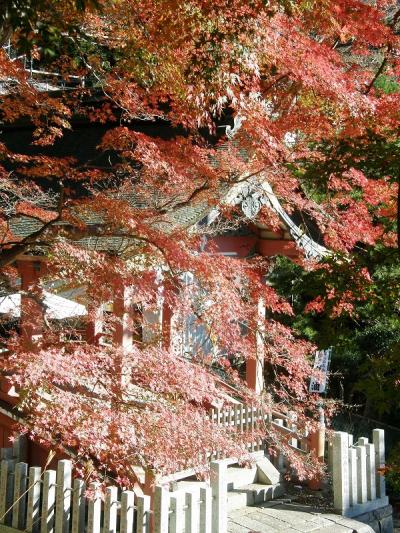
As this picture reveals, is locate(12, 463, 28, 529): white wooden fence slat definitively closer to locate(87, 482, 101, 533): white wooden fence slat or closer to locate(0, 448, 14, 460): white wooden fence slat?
locate(0, 448, 14, 460): white wooden fence slat

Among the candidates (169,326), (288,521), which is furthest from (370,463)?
(169,326)

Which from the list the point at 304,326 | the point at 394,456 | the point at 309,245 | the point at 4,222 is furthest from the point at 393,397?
the point at 304,326

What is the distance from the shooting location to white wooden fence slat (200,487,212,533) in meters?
7.77

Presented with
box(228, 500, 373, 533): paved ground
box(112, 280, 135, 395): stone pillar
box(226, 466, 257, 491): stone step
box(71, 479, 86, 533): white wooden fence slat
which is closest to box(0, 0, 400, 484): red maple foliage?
box(112, 280, 135, 395): stone pillar

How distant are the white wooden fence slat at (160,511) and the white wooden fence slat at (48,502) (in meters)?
1.17

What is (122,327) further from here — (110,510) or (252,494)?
(252,494)

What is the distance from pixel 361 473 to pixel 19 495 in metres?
4.53

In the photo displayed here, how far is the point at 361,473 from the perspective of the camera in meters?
9.74

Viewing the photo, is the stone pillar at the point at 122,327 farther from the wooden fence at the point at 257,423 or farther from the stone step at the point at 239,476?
the stone step at the point at 239,476

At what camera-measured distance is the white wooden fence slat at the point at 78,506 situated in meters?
7.60

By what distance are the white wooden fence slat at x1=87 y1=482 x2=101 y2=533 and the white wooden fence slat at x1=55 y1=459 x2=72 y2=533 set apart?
0.31 metres

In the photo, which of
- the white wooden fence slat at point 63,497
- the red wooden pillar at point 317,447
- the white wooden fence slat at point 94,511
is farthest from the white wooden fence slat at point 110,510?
the red wooden pillar at point 317,447

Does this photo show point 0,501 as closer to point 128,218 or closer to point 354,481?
point 128,218

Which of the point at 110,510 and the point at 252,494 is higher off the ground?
the point at 110,510
